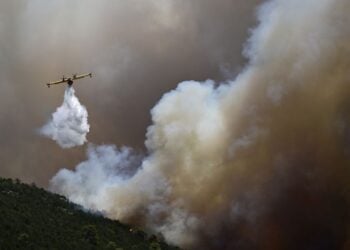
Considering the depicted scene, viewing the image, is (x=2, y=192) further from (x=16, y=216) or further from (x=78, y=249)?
(x=78, y=249)

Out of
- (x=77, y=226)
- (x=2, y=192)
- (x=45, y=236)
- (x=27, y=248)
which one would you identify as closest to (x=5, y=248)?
(x=27, y=248)

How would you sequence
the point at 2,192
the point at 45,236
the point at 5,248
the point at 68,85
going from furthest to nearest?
the point at 2,192, the point at 68,85, the point at 45,236, the point at 5,248

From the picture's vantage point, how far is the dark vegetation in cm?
14838

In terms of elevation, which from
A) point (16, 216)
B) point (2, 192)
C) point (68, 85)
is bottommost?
point (16, 216)

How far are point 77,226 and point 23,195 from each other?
28.6 m

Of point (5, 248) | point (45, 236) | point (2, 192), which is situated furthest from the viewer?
point (2, 192)

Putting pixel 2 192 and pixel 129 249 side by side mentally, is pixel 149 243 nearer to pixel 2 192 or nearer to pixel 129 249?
pixel 129 249

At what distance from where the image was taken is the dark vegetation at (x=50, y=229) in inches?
5842

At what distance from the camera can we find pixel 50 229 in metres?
163

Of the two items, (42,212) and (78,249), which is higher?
(42,212)

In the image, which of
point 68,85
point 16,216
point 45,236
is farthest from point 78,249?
point 68,85

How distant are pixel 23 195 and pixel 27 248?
59.2 meters

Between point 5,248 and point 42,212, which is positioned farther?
point 42,212

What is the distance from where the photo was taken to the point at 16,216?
16238cm
